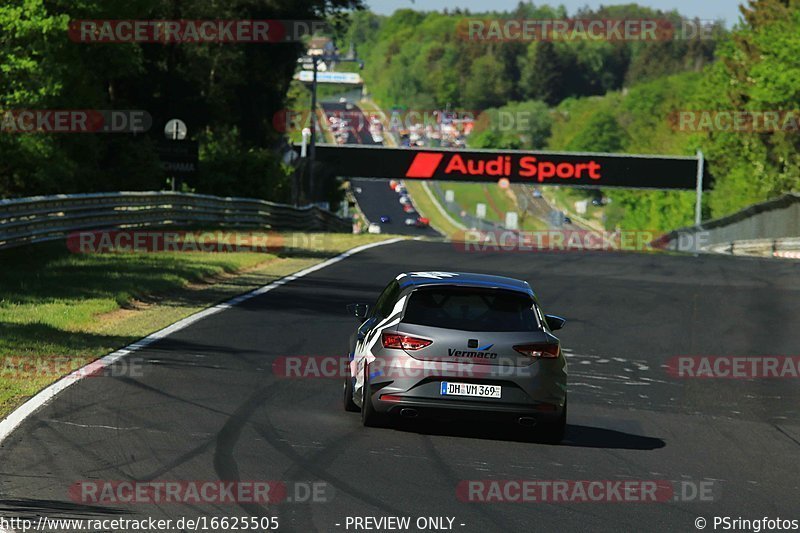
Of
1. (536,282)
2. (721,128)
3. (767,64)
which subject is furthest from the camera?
(721,128)

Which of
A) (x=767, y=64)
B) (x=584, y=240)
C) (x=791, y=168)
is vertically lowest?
(x=584, y=240)

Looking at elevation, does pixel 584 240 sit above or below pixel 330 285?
below

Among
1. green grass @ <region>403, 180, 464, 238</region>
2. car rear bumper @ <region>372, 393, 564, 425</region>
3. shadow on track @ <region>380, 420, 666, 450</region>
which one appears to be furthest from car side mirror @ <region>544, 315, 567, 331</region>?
green grass @ <region>403, 180, 464, 238</region>

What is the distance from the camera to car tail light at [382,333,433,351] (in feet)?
38.5

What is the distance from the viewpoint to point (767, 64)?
95.8 meters

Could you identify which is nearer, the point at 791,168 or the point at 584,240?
the point at 791,168

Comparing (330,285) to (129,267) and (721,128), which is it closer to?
(129,267)

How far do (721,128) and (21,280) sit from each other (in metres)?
87.1

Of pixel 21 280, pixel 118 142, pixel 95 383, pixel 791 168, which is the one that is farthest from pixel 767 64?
pixel 95 383

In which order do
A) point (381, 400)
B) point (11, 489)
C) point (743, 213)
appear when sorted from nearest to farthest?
point (11, 489) → point (381, 400) → point (743, 213)
